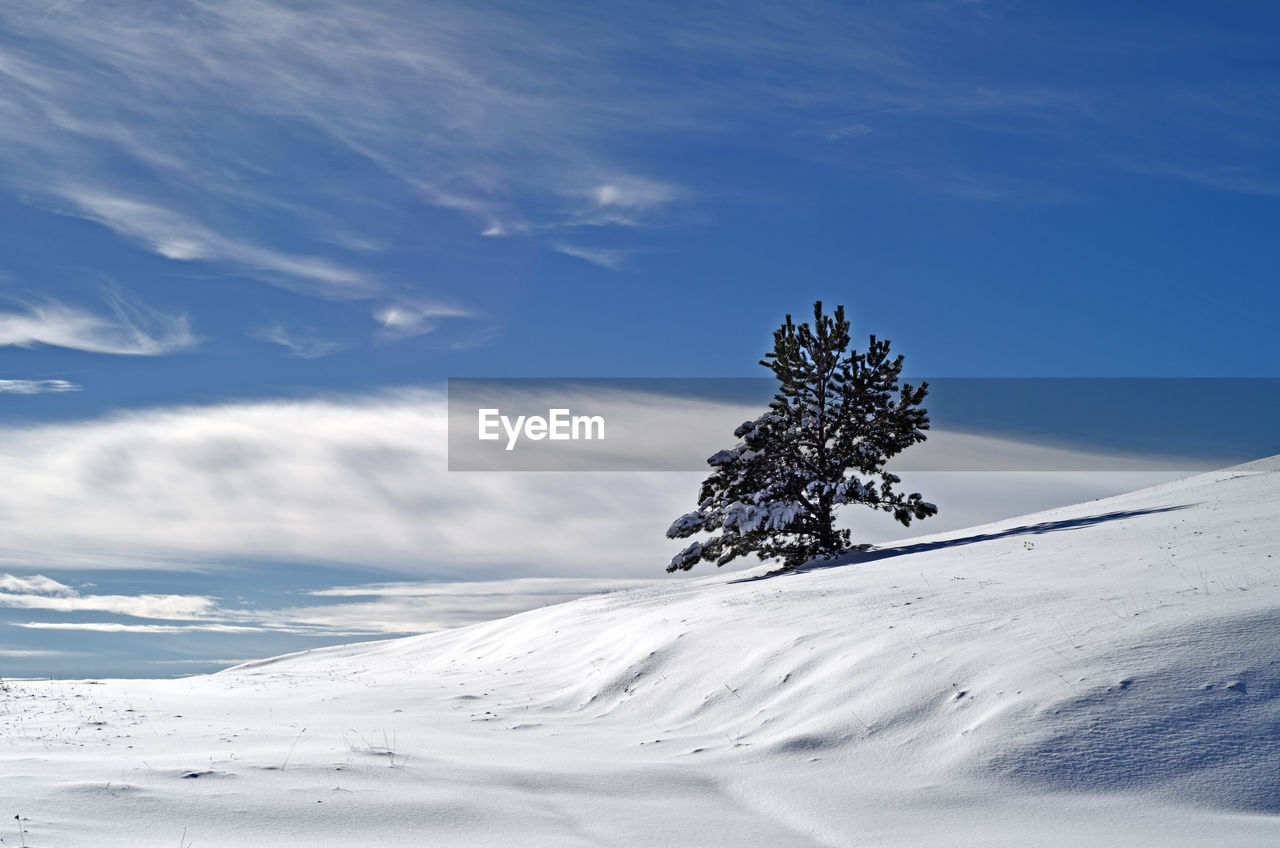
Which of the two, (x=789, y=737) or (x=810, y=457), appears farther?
(x=810, y=457)

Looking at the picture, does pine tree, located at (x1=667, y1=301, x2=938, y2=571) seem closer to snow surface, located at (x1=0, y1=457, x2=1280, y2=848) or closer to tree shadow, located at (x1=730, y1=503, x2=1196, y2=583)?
tree shadow, located at (x1=730, y1=503, x2=1196, y2=583)

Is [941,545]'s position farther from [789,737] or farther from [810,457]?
[789,737]

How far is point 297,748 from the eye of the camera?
8.52 m

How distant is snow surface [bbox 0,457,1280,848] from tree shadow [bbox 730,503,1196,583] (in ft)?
22.3

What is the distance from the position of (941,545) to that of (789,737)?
1646 centimetres

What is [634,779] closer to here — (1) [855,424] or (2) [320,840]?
(2) [320,840]

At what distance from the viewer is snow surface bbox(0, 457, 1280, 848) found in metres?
6.35

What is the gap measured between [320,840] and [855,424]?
73.4 feet

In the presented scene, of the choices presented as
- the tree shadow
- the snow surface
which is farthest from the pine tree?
the snow surface

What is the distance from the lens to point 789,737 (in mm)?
8633

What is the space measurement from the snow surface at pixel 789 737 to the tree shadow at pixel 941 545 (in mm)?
6782

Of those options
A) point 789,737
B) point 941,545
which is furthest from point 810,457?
point 789,737

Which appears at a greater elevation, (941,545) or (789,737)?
(941,545)

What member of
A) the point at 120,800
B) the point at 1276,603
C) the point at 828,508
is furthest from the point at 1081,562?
the point at 120,800
